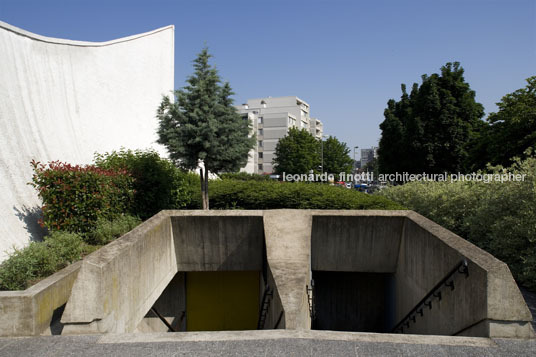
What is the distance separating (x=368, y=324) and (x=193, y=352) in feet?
28.6

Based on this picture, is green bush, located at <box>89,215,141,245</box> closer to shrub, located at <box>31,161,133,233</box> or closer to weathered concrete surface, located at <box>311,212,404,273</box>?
shrub, located at <box>31,161,133,233</box>

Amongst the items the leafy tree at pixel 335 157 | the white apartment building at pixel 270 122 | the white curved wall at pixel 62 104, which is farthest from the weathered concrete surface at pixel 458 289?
the white apartment building at pixel 270 122

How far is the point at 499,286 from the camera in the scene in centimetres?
421

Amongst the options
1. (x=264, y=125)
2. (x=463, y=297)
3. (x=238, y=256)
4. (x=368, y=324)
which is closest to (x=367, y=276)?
(x=368, y=324)

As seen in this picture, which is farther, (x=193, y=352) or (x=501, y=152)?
(x=501, y=152)

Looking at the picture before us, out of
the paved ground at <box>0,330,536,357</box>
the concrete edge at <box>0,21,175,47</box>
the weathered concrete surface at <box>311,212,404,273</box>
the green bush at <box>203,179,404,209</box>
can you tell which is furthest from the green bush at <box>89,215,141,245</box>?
the concrete edge at <box>0,21,175,47</box>

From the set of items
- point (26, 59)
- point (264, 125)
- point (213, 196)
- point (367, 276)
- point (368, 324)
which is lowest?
point (368, 324)

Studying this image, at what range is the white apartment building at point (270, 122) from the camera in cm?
6912

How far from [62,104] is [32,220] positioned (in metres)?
5.16

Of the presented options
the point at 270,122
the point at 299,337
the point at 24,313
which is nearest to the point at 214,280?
the point at 24,313

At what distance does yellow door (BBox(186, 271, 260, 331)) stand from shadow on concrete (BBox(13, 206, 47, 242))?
4.51m

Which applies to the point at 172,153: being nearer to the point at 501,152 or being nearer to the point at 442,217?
the point at 442,217

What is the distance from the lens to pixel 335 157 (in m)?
55.8

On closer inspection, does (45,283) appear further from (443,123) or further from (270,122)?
(270,122)
